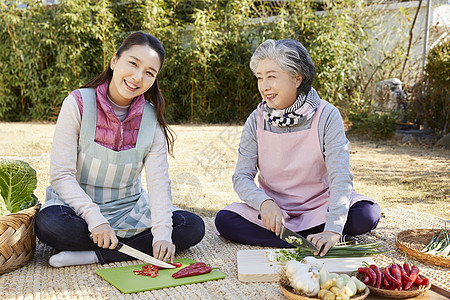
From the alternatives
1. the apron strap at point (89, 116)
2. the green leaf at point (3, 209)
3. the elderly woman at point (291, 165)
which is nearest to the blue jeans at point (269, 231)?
the elderly woman at point (291, 165)

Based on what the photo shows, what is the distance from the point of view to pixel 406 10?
32.8 ft

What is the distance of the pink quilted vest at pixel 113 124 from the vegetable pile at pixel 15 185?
0.48m

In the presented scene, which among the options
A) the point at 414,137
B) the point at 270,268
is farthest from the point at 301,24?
the point at 270,268

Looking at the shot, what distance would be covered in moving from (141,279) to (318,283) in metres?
0.89

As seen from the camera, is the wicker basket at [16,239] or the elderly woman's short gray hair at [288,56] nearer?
the wicker basket at [16,239]

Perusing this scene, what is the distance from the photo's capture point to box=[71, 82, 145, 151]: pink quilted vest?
2.74m

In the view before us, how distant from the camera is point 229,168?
18.9ft

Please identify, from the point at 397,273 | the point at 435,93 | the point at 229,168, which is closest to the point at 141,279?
the point at 397,273

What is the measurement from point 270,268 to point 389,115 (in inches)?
245

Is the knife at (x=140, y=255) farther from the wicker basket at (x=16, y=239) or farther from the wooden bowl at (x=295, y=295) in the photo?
the wooden bowl at (x=295, y=295)

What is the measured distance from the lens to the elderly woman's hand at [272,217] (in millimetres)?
2740

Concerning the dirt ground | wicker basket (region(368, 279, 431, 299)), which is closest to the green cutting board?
wicker basket (region(368, 279, 431, 299))

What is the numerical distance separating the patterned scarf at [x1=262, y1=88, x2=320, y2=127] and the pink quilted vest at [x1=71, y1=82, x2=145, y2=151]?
812 millimetres

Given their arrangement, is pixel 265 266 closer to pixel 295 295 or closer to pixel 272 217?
pixel 272 217
